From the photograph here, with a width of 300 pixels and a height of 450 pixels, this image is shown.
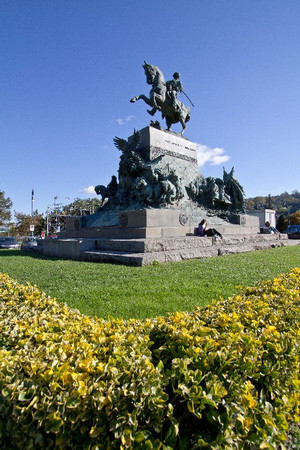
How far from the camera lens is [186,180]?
14656 millimetres

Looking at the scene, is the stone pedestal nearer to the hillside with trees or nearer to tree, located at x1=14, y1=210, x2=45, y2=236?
tree, located at x1=14, y1=210, x2=45, y2=236

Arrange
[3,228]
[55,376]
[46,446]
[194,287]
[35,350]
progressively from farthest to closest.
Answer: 1. [3,228]
2. [194,287]
3. [35,350]
4. [55,376]
5. [46,446]

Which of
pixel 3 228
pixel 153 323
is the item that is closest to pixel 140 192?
pixel 153 323

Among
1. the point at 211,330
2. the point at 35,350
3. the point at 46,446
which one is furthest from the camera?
the point at 211,330

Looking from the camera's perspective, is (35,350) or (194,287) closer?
(35,350)

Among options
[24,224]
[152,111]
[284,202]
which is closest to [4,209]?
[24,224]

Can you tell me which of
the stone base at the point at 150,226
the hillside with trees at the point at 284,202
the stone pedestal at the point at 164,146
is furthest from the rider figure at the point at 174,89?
the hillside with trees at the point at 284,202

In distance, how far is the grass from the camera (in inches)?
151

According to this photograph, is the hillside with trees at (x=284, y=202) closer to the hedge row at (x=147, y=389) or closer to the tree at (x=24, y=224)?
the tree at (x=24, y=224)

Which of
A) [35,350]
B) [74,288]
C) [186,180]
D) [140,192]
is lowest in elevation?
[74,288]

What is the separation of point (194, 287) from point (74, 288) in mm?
2177

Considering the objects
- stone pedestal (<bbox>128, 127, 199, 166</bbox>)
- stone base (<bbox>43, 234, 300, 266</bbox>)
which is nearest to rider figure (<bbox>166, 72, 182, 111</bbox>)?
stone pedestal (<bbox>128, 127, 199, 166</bbox>)

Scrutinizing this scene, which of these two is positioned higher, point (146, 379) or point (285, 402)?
point (146, 379)

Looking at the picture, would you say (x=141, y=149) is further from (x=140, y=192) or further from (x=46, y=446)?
(x=46, y=446)
